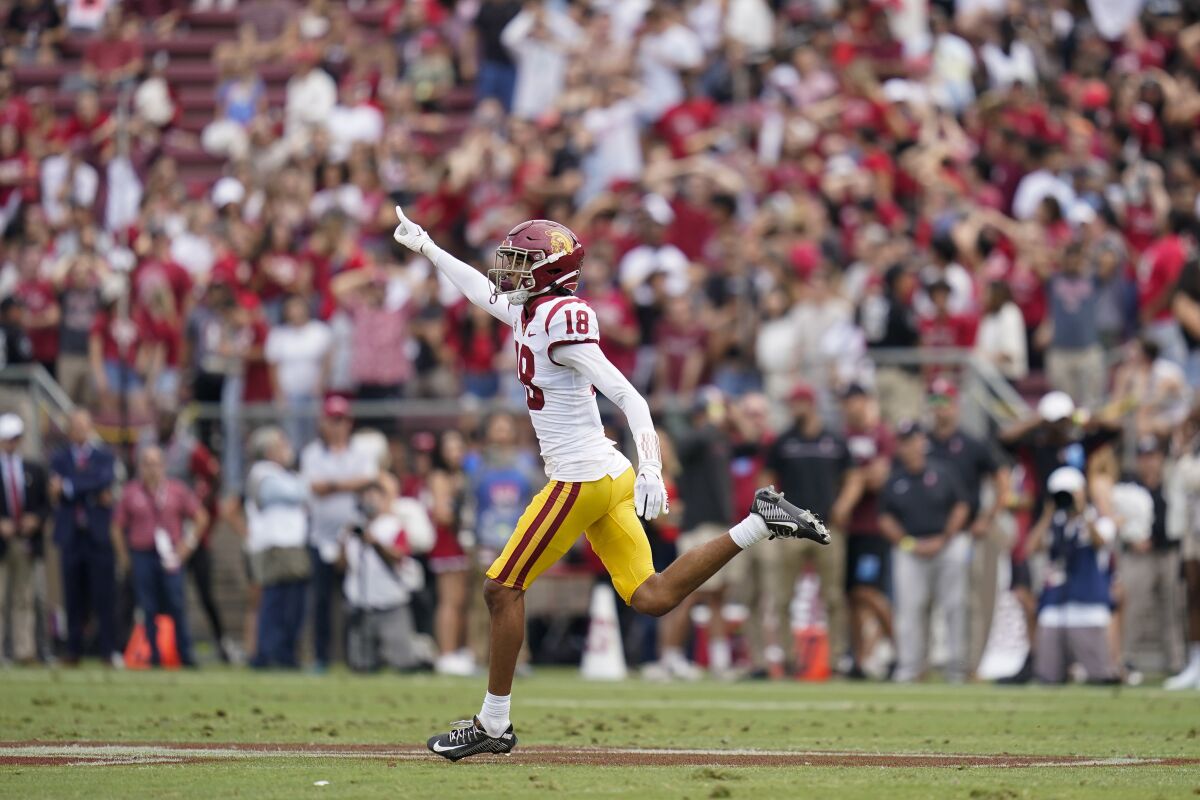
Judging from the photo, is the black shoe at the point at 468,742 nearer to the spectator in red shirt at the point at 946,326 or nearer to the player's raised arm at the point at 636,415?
the player's raised arm at the point at 636,415

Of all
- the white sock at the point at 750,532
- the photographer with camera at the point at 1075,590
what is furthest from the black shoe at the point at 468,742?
the photographer with camera at the point at 1075,590

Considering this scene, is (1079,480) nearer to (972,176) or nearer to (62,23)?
(972,176)

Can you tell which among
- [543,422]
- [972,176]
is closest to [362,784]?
[543,422]

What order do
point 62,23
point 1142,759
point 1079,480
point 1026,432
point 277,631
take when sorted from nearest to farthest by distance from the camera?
point 1142,759, point 1079,480, point 1026,432, point 277,631, point 62,23

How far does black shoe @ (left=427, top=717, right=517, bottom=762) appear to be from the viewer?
892 cm

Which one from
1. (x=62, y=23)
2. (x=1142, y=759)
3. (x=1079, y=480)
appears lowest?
(x=1142, y=759)

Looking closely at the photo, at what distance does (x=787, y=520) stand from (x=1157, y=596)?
28.0 feet

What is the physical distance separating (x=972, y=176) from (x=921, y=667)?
607cm

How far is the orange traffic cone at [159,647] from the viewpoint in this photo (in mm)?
17922

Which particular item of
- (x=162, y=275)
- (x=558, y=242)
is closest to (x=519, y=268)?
(x=558, y=242)

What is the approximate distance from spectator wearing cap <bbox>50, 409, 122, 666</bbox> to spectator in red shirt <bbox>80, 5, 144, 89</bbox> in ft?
25.4

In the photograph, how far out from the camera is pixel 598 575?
17953 mm

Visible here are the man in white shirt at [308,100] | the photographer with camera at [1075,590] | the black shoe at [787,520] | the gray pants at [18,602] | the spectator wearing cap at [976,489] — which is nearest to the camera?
the black shoe at [787,520]

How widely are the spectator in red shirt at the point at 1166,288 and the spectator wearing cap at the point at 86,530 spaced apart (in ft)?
29.4
